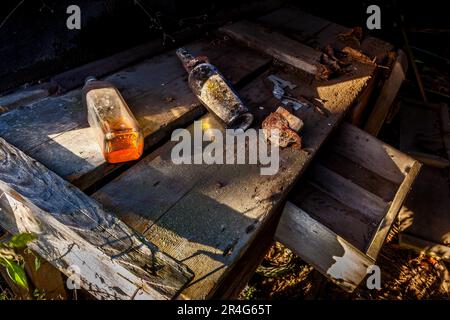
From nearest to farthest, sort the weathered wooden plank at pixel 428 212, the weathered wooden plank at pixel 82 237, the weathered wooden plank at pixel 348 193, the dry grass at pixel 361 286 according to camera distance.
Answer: the weathered wooden plank at pixel 82 237, the weathered wooden plank at pixel 348 193, the dry grass at pixel 361 286, the weathered wooden plank at pixel 428 212

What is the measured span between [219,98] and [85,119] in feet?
2.30

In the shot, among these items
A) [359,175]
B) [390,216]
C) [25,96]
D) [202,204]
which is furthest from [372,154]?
[25,96]

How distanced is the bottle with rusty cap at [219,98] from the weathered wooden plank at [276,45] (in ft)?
2.53

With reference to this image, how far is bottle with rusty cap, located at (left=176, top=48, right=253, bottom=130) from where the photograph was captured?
1.79 m

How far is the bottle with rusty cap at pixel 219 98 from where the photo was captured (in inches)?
70.4

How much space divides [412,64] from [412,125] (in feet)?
3.63

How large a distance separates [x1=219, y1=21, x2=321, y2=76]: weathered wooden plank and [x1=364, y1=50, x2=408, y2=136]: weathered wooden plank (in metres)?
0.89

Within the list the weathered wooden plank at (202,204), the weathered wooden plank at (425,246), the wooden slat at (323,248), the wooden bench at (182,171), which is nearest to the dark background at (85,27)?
the wooden bench at (182,171)

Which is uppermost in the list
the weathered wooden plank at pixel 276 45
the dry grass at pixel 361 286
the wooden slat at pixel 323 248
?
the weathered wooden plank at pixel 276 45

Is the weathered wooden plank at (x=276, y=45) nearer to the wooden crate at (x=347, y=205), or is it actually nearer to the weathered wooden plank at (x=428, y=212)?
the wooden crate at (x=347, y=205)

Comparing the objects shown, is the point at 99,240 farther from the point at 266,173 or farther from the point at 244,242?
the point at 266,173

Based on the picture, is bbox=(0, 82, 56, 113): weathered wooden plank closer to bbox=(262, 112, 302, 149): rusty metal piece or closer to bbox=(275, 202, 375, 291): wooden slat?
bbox=(262, 112, 302, 149): rusty metal piece

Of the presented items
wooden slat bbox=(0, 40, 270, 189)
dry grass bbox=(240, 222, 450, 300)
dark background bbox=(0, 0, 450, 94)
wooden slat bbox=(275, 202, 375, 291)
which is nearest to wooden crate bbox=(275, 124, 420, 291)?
wooden slat bbox=(275, 202, 375, 291)

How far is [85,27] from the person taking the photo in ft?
8.04
